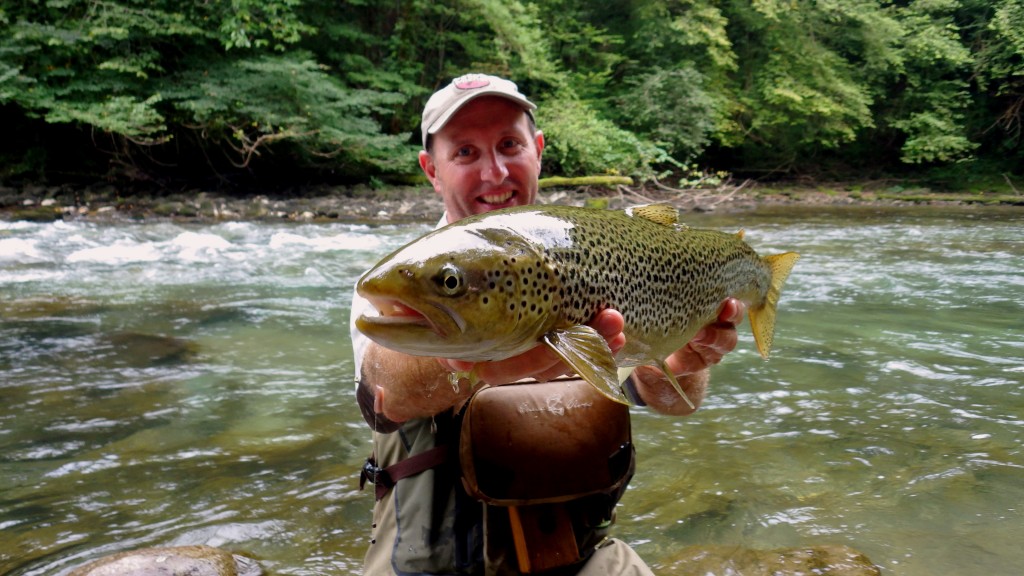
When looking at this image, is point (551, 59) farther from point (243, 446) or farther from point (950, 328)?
point (243, 446)

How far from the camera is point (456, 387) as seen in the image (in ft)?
6.01

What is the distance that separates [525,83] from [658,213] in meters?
21.1

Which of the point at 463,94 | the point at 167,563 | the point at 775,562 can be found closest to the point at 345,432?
the point at 167,563

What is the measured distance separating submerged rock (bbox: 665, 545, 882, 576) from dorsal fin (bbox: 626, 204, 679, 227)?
164 cm

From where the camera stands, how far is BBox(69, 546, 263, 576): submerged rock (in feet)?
8.82

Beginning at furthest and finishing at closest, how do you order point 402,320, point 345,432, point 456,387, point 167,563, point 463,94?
point 345,432, point 167,563, point 463,94, point 456,387, point 402,320

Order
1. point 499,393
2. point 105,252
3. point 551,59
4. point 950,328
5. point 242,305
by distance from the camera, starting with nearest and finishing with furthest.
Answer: point 499,393 → point 950,328 → point 242,305 → point 105,252 → point 551,59

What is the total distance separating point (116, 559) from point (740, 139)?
26.4 meters

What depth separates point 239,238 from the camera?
41.6 feet

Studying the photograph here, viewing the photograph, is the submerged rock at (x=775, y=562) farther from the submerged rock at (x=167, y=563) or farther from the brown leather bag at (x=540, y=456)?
→ the submerged rock at (x=167, y=563)

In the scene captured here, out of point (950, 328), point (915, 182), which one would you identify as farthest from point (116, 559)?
point (915, 182)

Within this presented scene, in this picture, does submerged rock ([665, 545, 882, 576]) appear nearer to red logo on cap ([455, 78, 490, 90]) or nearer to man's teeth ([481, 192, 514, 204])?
man's teeth ([481, 192, 514, 204])

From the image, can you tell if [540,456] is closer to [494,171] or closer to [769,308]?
[494,171]

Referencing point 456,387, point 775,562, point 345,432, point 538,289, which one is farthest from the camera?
point 345,432
